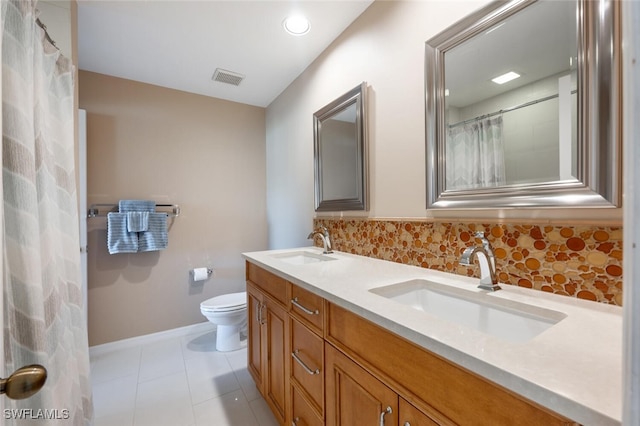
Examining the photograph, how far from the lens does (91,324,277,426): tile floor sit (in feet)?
5.09

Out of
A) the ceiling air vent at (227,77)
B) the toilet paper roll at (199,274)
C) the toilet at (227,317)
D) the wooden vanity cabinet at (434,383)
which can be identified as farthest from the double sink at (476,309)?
the ceiling air vent at (227,77)

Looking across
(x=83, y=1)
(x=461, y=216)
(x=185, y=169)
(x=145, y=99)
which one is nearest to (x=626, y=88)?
(x=461, y=216)

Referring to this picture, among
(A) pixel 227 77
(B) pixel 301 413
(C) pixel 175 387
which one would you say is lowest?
(C) pixel 175 387

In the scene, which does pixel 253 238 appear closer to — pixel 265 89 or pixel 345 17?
pixel 265 89

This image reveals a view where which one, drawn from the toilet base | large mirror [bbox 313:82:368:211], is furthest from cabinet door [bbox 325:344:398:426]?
the toilet base

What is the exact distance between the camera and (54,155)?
106 cm

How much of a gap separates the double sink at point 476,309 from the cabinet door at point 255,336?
0.88m

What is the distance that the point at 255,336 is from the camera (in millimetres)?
1740

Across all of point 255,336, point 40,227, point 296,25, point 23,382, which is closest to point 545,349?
point 23,382

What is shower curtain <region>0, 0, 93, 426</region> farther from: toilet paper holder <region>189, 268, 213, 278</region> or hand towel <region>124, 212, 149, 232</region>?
toilet paper holder <region>189, 268, 213, 278</region>

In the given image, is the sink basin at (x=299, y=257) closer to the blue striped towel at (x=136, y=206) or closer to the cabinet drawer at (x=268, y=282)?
the cabinet drawer at (x=268, y=282)

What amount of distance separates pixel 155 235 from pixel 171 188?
484 mm

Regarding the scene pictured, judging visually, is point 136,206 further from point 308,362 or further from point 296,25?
point 308,362

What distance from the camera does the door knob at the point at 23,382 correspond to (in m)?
0.46
